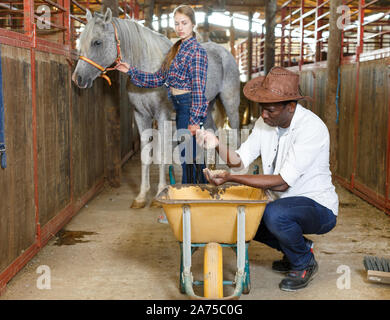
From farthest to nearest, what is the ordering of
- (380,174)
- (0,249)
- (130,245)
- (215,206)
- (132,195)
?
(132,195)
(380,174)
(130,245)
(0,249)
(215,206)

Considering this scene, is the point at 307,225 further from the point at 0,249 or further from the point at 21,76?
the point at 21,76

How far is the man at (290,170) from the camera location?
276cm

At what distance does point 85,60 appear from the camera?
4.43m

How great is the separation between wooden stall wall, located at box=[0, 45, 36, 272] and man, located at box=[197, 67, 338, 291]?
1.18 metres

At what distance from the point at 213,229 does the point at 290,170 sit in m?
0.57

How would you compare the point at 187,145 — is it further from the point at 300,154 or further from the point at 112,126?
the point at 300,154

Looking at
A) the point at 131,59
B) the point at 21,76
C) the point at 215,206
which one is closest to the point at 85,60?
the point at 131,59

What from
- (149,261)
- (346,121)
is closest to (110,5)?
(346,121)

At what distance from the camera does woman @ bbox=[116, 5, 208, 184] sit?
4.16 meters

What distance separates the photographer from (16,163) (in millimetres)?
3049

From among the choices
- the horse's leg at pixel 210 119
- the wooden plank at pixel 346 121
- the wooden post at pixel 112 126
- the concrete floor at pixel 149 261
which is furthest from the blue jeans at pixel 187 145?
the wooden plank at pixel 346 121

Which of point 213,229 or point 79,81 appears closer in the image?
point 213,229

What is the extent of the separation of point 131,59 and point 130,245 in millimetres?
2022

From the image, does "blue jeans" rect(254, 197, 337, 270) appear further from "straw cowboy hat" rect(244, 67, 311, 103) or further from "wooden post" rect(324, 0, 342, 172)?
"wooden post" rect(324, 0, 342, 172)
